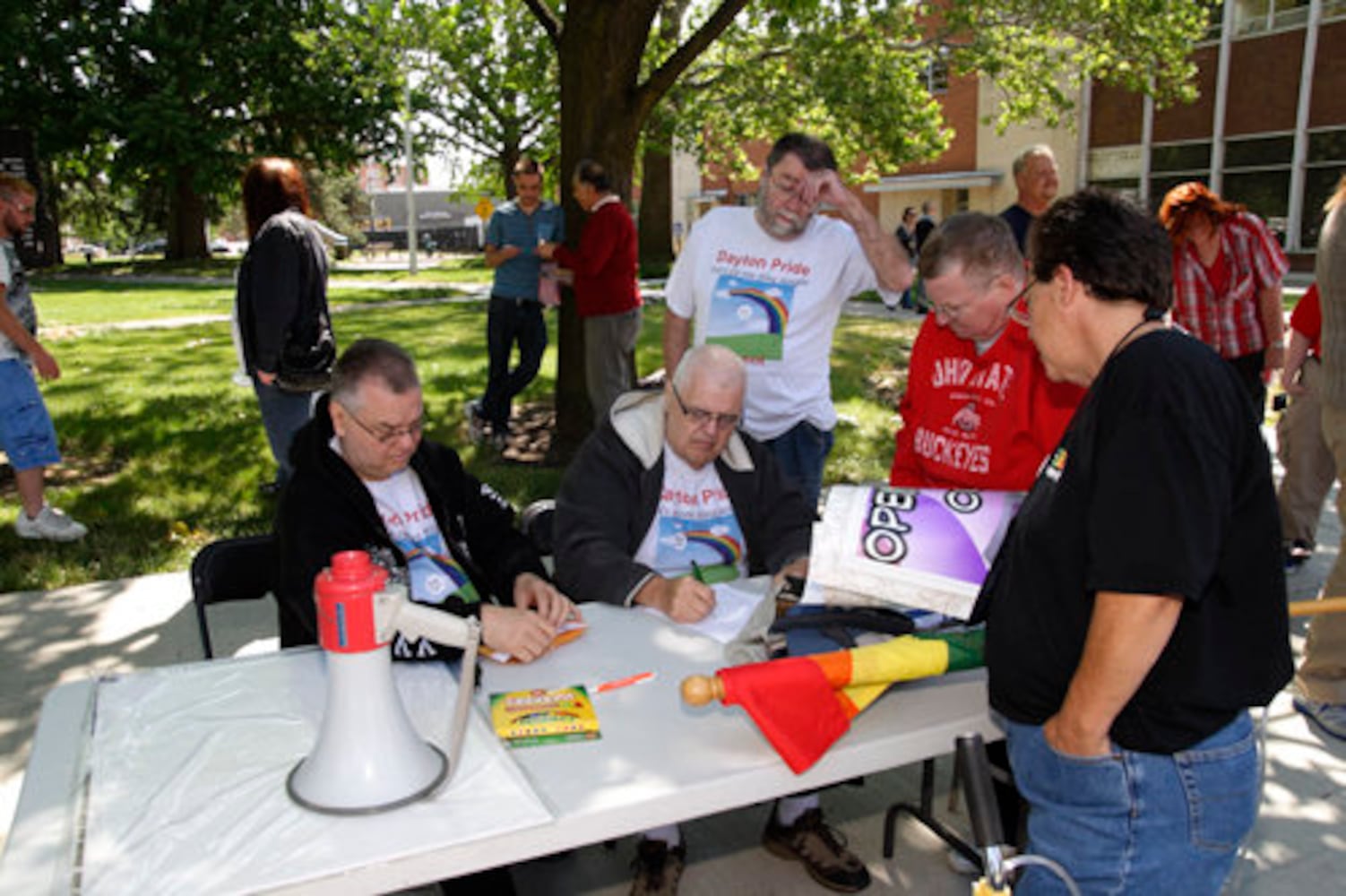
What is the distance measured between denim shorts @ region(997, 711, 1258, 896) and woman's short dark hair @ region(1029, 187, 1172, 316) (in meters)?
0.66

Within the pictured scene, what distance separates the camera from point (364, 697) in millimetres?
1500

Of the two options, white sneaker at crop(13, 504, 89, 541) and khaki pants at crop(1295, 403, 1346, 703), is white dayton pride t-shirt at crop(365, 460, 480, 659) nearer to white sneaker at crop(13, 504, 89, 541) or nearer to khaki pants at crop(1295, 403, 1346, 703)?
khaki pants at crop(1295, 403, 1346, 703)

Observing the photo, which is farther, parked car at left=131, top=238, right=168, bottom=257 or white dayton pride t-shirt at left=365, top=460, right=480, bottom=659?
parked car at left=131, top=238, right=168, bottom=257

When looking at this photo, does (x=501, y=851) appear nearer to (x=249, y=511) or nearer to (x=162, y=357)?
(x=249, y=511)

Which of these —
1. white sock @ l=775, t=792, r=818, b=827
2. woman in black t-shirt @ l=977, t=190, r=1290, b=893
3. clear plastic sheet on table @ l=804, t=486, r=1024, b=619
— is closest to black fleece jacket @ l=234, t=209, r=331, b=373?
white sock @ l=775, t=792, r=818, b=827

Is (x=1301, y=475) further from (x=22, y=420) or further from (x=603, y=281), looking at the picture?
(x=22, y=420)

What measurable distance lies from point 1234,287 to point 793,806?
3384 millimetres

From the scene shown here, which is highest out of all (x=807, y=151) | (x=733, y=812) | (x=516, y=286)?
(x=807, y=151)

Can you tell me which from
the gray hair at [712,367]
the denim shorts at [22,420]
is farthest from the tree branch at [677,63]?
the gray hair at [712,367]

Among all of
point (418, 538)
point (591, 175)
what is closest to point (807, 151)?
point (418, 538)

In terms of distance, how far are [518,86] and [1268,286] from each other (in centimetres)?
971

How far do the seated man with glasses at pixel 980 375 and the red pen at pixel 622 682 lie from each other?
1197 millimetres

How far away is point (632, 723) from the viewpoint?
1.81 meters

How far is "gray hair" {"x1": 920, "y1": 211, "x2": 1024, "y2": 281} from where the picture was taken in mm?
2602
